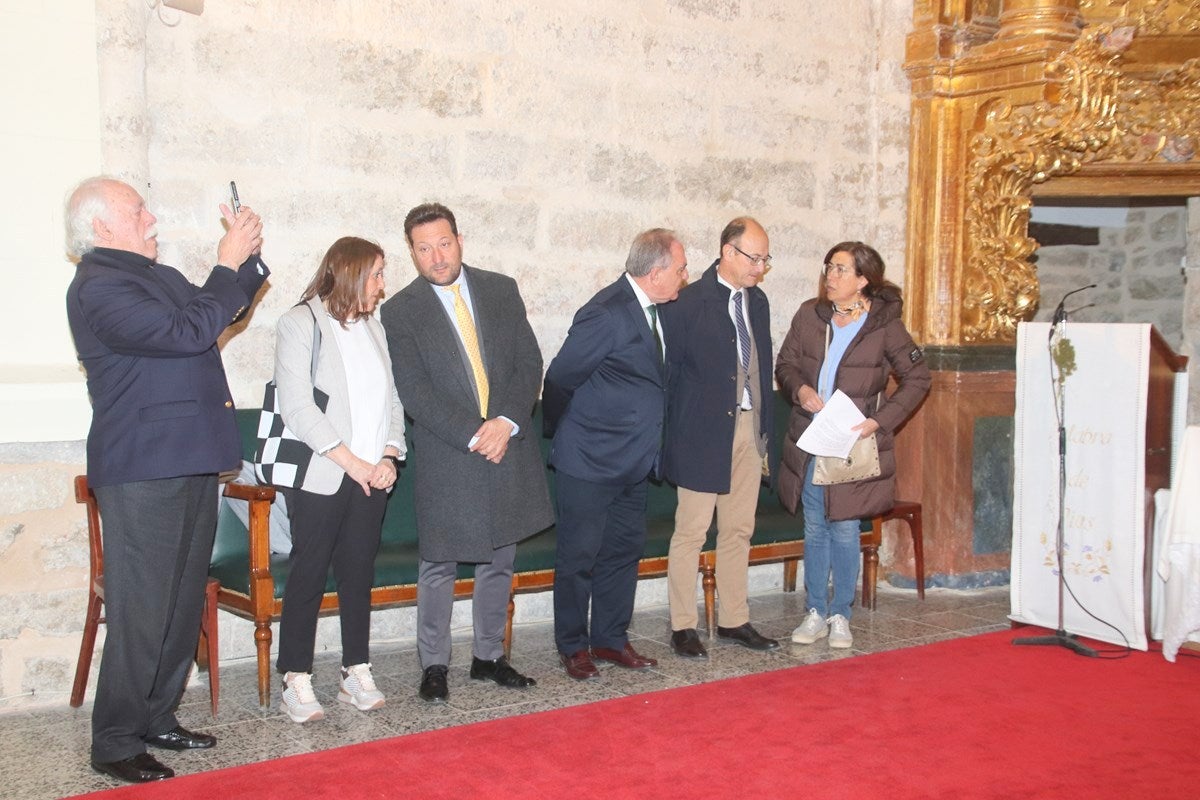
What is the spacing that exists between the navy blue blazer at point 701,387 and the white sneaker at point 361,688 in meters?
1.41

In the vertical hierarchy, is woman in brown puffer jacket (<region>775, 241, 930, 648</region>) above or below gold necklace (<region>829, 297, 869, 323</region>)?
below

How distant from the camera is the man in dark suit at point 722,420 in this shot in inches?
191

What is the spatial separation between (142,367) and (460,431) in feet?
3.54

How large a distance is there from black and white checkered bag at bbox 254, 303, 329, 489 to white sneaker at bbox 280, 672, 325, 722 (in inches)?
25.0

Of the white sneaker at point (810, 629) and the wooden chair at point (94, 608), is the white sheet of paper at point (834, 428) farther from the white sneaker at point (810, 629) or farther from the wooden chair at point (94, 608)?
the wooden chair at point (94, 608)

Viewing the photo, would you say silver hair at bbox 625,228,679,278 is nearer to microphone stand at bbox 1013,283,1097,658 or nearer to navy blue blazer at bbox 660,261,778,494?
navy blue blazer at bbox 660,261,778,494

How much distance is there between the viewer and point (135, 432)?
355 cm

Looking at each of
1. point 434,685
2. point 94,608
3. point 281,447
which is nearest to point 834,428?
point 434,685

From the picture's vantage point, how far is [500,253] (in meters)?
5.46

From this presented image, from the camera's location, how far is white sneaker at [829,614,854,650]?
5.14 m

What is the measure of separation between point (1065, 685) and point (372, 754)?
2.52 meters

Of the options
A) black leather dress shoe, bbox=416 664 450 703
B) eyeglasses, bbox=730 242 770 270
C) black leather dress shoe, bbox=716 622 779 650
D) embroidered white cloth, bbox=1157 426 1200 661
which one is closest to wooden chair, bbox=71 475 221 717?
black leather dress shoe, bbox=416 664 450 703

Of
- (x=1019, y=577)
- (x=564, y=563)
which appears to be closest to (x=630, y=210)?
Result: (x=564, y=563)

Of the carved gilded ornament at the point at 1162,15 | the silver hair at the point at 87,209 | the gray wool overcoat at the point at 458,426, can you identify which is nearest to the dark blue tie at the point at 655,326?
the gray wool overcoat at the point at 458,426
